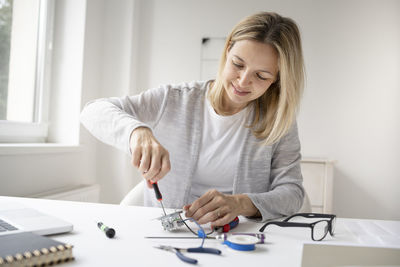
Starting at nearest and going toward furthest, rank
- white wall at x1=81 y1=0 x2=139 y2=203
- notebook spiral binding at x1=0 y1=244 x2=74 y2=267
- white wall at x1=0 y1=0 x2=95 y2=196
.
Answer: notebook spiral binding at x1=0 y1=244 x2=74 y2=267, white wall at x1=0 y1=0 x2=95 y2=196, white wall at x1=81 y1=0 x2=139 y2=203

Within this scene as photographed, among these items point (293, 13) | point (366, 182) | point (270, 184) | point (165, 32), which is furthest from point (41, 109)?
point (366, 182)

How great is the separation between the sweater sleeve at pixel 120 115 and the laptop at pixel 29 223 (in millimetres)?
260

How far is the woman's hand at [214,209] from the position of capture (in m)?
0.88

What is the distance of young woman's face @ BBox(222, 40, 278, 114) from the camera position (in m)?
1.21

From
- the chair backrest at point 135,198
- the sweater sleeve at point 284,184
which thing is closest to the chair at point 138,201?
the chair backrest at point 135,198

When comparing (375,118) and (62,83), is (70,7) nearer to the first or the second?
(62,83)

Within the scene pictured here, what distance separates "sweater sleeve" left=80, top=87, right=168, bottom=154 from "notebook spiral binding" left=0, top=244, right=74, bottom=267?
39 cm

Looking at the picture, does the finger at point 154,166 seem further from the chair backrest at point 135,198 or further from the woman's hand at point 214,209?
the chair backrest at point 135,198

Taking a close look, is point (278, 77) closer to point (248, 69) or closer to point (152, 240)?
point (248, 69)

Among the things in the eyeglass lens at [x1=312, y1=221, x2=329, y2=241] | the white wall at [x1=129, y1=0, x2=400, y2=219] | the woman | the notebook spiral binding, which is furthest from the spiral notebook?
the white wall at [x1=129, y1=0, x2=400, y2=219]

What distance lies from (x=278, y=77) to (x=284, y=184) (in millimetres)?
426

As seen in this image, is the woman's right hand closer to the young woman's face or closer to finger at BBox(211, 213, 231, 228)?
finger at BBox(211, 213, 231, 228)

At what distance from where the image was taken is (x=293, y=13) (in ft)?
9.27

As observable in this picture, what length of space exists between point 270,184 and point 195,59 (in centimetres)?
180
